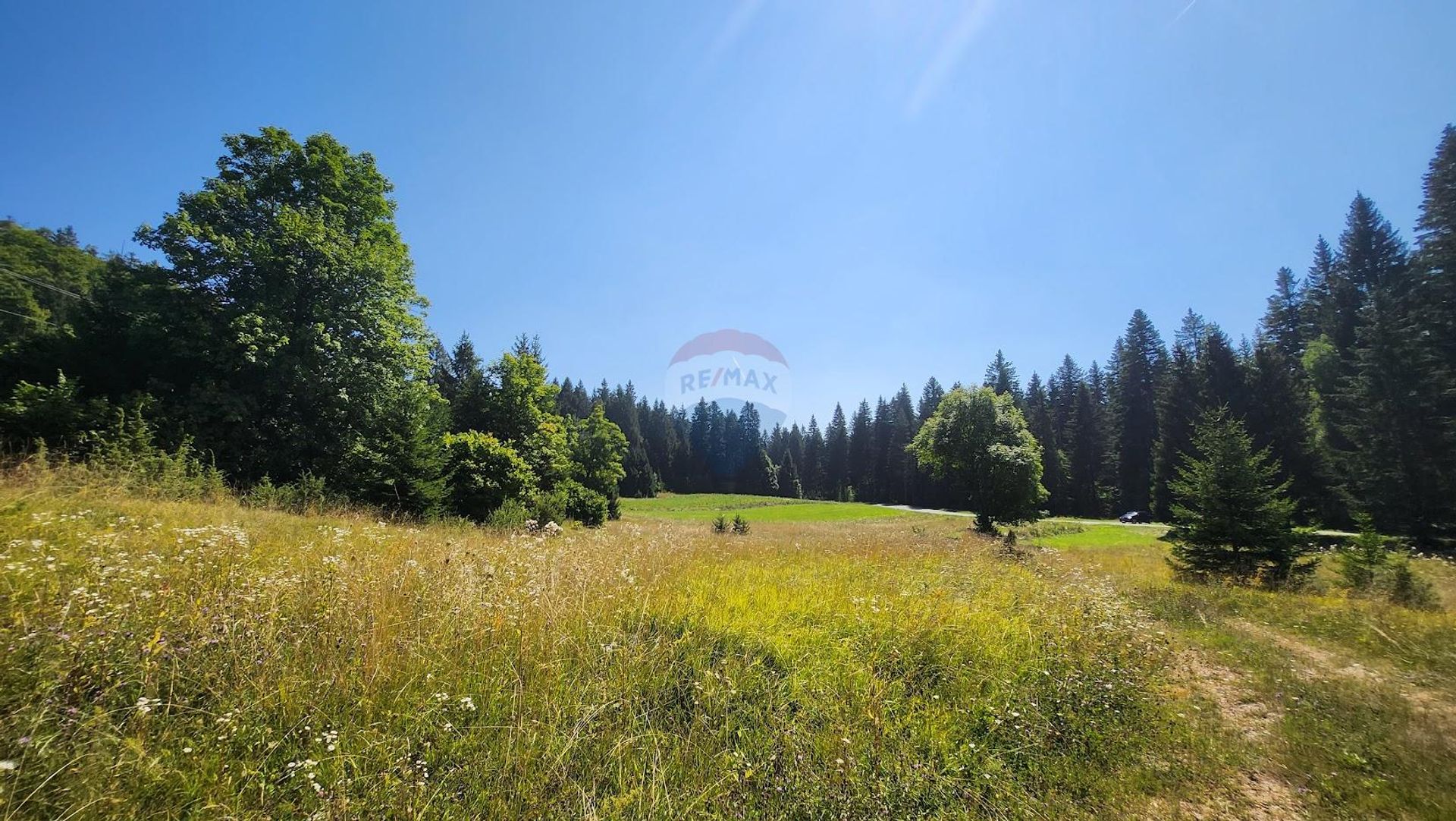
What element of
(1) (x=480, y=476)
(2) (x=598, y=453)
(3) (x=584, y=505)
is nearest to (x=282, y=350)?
(1) (x=480, y=476)

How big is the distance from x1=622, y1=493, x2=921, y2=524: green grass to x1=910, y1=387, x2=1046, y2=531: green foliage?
1299cm

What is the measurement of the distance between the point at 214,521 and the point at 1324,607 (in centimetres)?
1918

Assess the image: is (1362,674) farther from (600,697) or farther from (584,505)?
(584,505)

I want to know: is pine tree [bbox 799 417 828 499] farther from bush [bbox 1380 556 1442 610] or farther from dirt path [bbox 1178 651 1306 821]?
dirt path [bbox 1178 651 1306 821]

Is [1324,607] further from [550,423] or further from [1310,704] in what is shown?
[550,423]

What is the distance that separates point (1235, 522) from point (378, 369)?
1068 inches

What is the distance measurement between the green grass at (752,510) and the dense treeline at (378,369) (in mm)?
11559

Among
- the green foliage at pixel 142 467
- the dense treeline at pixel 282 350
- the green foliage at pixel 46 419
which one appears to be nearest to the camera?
the green foliage at pixel 142 467

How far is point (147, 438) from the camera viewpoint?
1099 centimetres

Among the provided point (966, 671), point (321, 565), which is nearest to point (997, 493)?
point (966, 671)

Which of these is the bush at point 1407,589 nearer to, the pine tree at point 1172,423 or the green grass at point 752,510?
the green grass at point 752,510

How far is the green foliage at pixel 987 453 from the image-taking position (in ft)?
78.5

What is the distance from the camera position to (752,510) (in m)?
48.7

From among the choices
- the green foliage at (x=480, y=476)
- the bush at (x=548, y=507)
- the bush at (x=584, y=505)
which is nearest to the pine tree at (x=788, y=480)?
the bush at (x=584, y=505)
